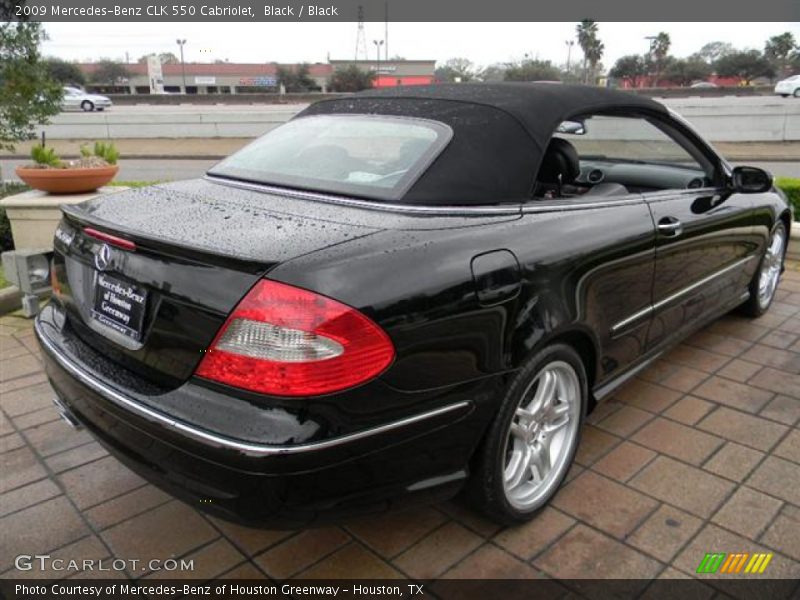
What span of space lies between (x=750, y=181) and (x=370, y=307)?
3.02 metres

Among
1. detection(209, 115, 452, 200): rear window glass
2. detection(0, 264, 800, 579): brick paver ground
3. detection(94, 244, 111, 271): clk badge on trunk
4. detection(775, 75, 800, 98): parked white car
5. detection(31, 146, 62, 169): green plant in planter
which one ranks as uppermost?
detection(775, 75, 800, 98): parked white car

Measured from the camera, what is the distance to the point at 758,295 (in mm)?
4457

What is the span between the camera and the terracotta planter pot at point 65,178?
Answer: 208 inches

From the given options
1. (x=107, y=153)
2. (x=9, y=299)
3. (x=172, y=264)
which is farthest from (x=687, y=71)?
(x=172, y=264)

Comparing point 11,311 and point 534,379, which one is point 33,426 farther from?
point 534,379

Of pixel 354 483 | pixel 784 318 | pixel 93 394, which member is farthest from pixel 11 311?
pixel 784 318

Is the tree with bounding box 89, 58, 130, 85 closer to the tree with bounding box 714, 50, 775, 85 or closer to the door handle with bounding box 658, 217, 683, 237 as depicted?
the tree with bounding box 714, 50, 775, 85

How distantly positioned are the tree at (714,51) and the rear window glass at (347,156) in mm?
79884

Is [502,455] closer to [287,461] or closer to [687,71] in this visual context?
[287,461]

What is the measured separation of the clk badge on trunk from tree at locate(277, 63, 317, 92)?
5367cm

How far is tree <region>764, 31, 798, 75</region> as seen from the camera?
220 feet

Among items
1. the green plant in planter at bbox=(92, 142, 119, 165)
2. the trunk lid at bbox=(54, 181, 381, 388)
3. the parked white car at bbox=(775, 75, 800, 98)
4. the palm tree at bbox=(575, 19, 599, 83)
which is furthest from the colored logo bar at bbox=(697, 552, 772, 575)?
the palm tree at bbox=(575, 19, 599, 83)

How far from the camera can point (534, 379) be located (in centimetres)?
228

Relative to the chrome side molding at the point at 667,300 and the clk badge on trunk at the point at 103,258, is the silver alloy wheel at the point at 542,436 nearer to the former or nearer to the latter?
the chrome side molding at the point at 667,300
